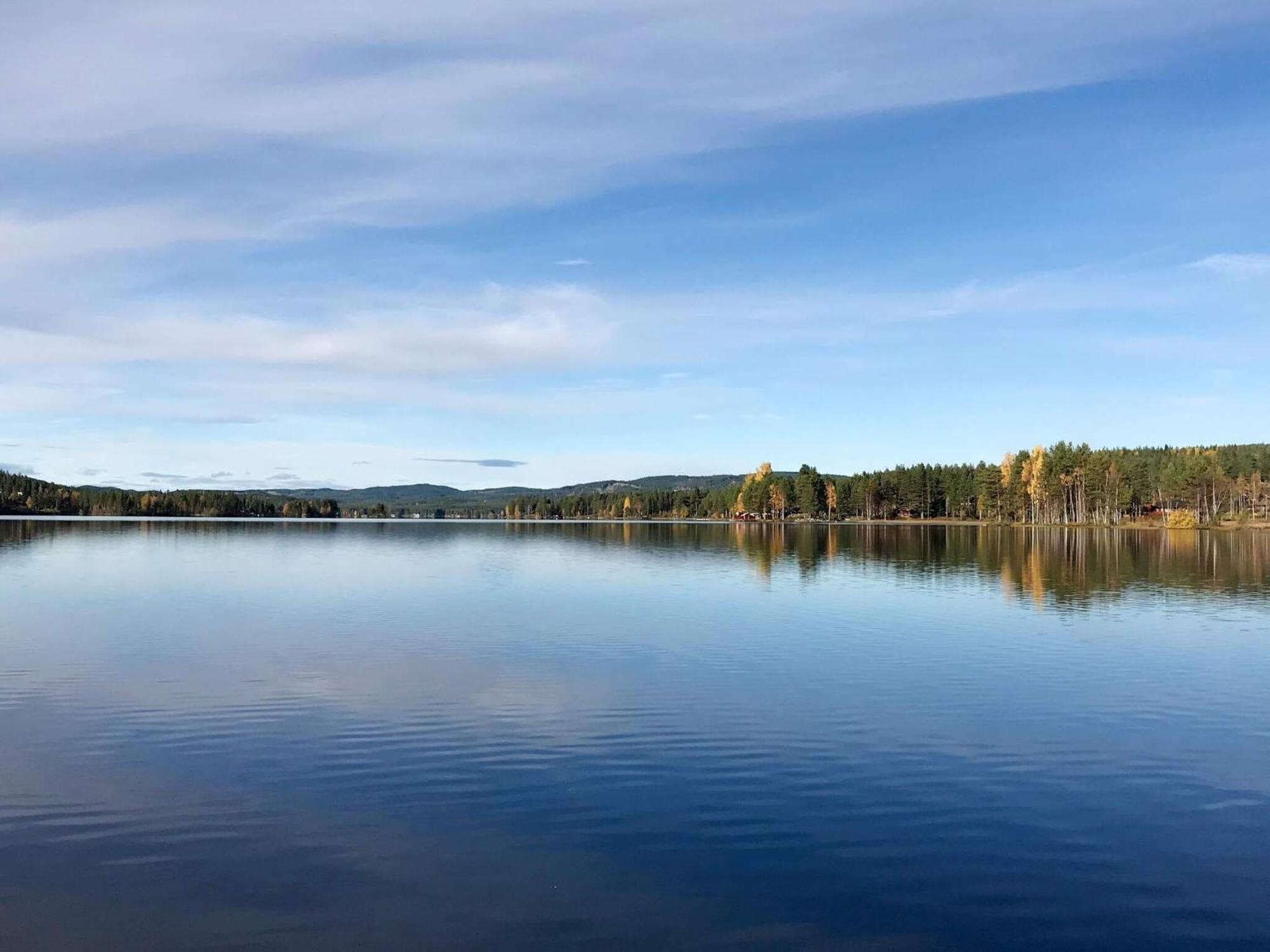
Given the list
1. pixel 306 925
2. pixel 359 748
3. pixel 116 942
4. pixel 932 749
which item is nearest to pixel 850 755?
pixel 932 749

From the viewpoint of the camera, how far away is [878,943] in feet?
34.1

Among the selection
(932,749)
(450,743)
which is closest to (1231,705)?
(932,749)

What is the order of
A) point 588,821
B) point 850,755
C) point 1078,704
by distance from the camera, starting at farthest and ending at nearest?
point 1078,704 → point 850,755 → point 588,821

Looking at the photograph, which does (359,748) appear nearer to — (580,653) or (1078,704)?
(580,653)

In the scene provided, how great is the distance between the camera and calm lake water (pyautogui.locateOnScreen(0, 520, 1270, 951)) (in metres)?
11.0

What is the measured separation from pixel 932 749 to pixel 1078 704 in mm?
6183

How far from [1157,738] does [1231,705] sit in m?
4.50

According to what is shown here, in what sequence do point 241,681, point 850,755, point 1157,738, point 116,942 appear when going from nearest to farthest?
point 116,942
point 850,755
point 1157,738
point 241,681

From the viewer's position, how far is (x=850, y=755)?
17641mm

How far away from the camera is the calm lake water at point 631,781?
10992 millimetres

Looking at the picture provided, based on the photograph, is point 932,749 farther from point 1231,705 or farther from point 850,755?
point 1231,705

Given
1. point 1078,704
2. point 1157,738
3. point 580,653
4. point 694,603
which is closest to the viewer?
point 1157,738

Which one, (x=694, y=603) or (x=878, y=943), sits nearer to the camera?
(x=878, y=943)

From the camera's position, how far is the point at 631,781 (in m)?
16.0
